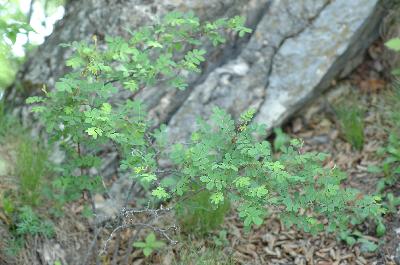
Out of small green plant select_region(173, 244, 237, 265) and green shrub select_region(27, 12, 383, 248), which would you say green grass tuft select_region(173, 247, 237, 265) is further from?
green shrub select_region(27, 12, 383, 248)

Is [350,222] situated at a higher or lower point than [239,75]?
lower

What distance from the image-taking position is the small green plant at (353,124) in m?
3.94

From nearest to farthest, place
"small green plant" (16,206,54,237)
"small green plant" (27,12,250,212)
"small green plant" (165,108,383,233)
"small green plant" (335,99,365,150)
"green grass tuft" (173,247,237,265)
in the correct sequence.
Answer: "small green plant" (165,108,383,233) → "small green plant" (27,12,250,212) → "green grass tuft" (173,247,237,265) → "small green plant" (16,206,54,237) → "small green plant" (335,99,365,150)

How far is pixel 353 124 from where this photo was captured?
3941mm

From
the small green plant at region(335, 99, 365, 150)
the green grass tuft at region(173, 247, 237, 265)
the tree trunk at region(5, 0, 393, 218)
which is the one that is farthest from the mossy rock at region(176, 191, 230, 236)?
the small green plant at region(335, 99, 365, 150)

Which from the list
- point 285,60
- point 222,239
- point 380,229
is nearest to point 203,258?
point 222,239

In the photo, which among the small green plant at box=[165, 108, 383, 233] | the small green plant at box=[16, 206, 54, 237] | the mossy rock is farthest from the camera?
the mossy rock

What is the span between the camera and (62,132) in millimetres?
2932

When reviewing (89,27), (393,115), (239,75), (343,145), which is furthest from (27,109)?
(393,115)

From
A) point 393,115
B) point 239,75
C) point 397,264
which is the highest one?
point 239,75

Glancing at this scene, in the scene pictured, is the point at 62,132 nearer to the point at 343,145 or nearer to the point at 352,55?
the point at 343,145

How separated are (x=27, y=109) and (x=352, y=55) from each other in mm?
2581

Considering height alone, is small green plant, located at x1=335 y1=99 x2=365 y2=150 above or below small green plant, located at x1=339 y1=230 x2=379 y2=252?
above

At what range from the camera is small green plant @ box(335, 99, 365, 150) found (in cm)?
394
